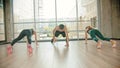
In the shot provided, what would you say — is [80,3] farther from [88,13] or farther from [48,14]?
[48,14]

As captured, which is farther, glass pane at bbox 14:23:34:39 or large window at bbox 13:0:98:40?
large window at bbox 13:0:98:40

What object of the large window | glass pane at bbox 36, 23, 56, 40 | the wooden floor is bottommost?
the wooden floor

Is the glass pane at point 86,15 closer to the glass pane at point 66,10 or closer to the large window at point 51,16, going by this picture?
the large window at point 51,16

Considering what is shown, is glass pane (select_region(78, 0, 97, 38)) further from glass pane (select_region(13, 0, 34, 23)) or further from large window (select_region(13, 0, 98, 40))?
glass pane (select_region(13, 0, 34, 23))

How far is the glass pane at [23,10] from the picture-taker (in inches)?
571

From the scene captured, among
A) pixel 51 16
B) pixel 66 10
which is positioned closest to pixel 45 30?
pixel 51 16

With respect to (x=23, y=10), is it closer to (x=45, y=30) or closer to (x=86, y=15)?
(x=45, y=30)

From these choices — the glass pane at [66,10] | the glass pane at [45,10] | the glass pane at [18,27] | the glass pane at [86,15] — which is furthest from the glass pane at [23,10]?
the glass pane at [86,15]

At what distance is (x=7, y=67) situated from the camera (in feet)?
13.2

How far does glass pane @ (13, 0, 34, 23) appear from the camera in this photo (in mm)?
14516

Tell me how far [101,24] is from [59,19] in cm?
274

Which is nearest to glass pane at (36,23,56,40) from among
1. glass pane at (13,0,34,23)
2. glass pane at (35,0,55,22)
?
glass pane at (35,0,55,22)

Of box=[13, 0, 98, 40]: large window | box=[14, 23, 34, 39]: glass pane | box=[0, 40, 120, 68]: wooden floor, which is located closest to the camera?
box=[0, 40, 120, 68]: wooden floor

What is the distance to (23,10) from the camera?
14.8m
